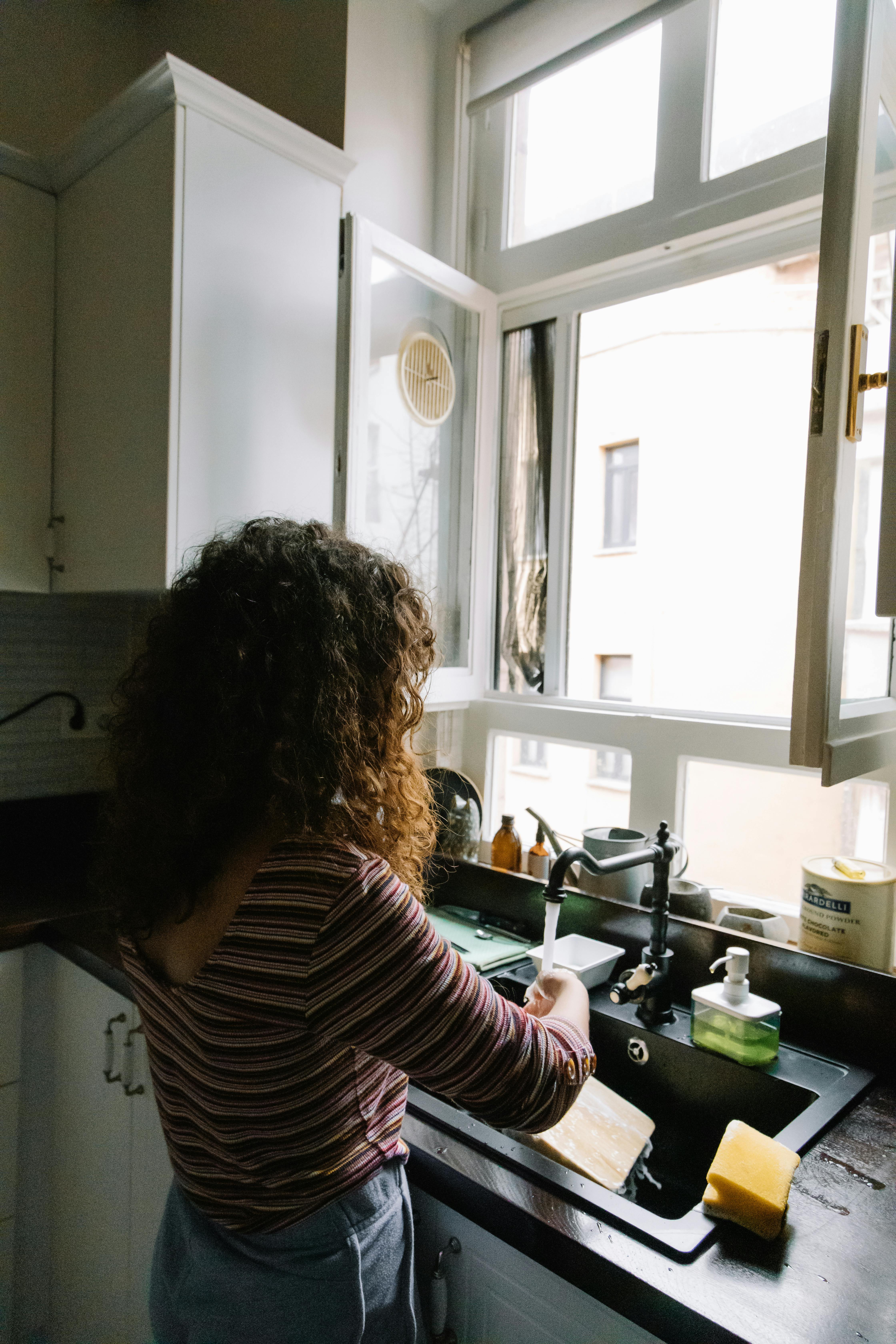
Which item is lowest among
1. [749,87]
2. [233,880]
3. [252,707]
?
[233,880]

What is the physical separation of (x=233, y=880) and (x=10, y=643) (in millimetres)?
1512

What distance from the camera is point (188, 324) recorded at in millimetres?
1420

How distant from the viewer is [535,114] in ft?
6.64

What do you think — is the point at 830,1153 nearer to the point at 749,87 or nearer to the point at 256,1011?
the point at 256,1011

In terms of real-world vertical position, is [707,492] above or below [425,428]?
above

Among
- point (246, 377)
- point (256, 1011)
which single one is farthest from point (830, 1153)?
point (246, 377)

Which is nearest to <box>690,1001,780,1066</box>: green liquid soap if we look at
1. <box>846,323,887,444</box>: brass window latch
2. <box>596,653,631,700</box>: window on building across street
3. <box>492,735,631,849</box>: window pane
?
<box>846,323,887,444</box>: brass window latch

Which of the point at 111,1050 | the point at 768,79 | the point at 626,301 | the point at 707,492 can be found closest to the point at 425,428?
the point at 626,301

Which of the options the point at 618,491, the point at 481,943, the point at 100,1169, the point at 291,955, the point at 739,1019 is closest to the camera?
the point at 291,955

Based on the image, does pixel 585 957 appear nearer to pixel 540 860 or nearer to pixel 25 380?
pixel 540 860

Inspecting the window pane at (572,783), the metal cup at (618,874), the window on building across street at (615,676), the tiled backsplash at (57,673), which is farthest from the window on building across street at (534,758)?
the metal cup at (618,874)

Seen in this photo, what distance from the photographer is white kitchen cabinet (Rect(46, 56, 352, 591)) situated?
1.42 m

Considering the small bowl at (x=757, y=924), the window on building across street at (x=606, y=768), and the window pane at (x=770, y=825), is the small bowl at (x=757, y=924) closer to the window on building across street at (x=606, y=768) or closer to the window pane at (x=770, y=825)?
the window pane at (x=770, y=825)

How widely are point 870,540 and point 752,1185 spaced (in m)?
0.87
